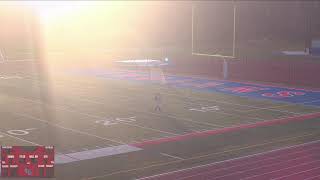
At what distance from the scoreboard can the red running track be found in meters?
3.13

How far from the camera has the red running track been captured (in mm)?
17016

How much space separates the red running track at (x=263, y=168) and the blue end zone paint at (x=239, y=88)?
13.6 metres

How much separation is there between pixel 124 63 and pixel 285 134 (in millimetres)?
36575

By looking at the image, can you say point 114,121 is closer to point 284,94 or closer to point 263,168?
point 263,168

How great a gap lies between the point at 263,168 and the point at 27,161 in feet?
25.3

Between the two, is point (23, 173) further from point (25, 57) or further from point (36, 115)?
point (25, 57)

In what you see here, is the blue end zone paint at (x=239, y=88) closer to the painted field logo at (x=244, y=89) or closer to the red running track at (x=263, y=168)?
the painted field logo at (x=244, y=89)

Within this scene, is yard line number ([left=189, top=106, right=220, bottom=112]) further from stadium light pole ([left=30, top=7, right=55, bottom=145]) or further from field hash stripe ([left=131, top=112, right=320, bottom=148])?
stadium light pole ([left=30, top=7, right=55, bottom=145])

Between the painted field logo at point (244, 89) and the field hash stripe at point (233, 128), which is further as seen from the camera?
the painted field logo at point (244, 89)

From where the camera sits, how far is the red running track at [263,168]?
17.0m

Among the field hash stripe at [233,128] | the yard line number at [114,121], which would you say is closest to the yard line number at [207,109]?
the field hash stripe at [233,128]

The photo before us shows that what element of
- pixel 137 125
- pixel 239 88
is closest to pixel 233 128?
pixel 137 125

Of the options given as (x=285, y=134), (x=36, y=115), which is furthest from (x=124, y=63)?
(x=285, y=134)

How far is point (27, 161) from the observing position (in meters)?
16.0
